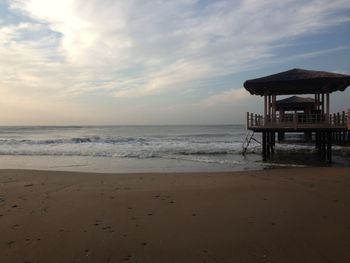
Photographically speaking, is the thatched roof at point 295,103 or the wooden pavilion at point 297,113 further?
the thatched roof at point 295,103

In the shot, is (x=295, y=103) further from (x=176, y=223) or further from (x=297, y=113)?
(x=176, y=223)

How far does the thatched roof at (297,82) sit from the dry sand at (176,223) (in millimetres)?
11625

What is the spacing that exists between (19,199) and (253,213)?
5154mm

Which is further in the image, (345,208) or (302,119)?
(302,119)

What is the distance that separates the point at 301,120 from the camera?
22.5 m

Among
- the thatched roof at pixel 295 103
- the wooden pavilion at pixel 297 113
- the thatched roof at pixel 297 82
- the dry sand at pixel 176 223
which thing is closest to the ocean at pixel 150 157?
the wooden pavilion at pixel 297 113

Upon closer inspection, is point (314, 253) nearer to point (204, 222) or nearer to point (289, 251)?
point (289, 251)

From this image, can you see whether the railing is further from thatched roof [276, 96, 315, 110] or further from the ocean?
thatched roof [276, 96, 315, 110]

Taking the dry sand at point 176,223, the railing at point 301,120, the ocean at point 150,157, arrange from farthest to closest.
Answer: the railing at point 301,120 → the ocean at point 150,157 → the dry sand at point 176,223

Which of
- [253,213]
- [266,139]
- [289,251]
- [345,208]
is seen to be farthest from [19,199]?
[266,139]

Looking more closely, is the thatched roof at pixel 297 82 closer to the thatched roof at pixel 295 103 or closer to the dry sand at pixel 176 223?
the thatched roof at pixel 295 103

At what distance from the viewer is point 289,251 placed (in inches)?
190

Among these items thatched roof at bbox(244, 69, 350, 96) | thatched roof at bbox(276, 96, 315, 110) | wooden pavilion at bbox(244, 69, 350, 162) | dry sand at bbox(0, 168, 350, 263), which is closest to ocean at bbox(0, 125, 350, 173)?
wooden pavilion at bbox(244, 69, 350, 162)

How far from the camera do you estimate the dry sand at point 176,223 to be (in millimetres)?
4797
